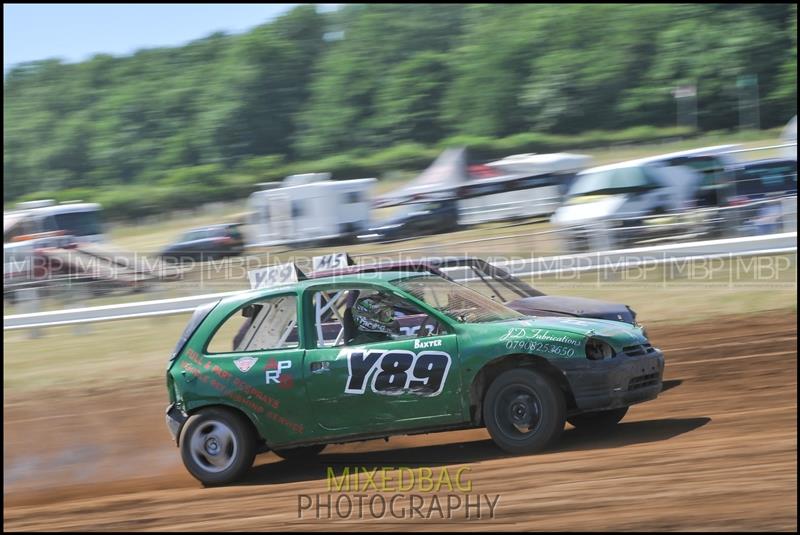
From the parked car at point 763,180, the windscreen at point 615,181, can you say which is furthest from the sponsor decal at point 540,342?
the windscreen at point 615,181

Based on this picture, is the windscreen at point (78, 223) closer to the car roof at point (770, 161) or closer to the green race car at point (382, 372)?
the car roof at point (770, 161)

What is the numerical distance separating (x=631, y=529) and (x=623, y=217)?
41.2 feet

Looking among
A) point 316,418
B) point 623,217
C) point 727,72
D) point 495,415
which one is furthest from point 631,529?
point 727,72

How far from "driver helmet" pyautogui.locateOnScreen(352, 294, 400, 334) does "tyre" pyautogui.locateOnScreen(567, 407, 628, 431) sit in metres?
1.77

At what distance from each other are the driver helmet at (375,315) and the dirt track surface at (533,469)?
3.49ft

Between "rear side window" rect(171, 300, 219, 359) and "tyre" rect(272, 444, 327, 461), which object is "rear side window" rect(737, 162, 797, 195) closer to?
"tyre" rect(272, 444, 327, 461)

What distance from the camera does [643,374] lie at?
6.88 m

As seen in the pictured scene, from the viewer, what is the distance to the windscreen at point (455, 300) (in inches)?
281

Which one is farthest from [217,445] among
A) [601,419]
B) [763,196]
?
[763,196]

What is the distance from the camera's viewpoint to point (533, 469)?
6270 millimetres

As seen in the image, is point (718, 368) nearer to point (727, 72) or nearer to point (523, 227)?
point (523, 227)

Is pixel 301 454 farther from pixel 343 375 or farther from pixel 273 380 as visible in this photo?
pixel 343 375

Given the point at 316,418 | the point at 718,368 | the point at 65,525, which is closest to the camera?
the point at 65,525

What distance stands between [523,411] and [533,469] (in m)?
0.53
